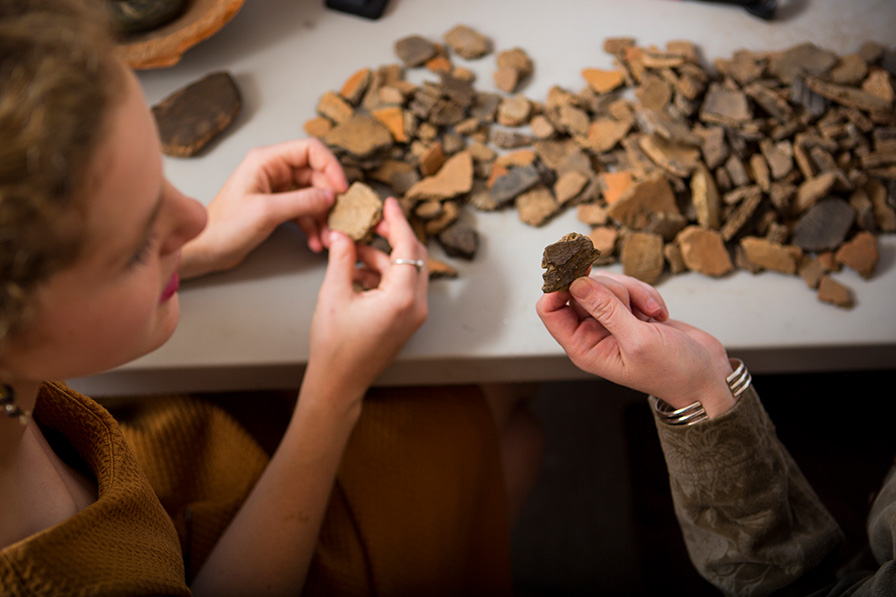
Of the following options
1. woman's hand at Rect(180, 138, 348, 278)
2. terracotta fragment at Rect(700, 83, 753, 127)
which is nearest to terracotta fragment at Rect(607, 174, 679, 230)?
terracotta fragment at Rect(700, 83, 753, 127)

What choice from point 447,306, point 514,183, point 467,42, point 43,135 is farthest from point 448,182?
point 43,135

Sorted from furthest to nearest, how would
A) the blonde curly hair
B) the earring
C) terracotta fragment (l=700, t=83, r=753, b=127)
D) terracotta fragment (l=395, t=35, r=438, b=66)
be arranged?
terracotta fragment (l=395, t=35, r=438, b=66) < terracotta fragment (l=700, t=83, r=753, b=127) < the earring < the blonde curly hair

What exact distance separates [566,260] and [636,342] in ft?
0.37

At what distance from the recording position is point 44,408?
0.60m

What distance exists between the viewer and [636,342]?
59cm

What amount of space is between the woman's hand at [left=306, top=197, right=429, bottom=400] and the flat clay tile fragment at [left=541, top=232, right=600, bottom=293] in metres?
0.24

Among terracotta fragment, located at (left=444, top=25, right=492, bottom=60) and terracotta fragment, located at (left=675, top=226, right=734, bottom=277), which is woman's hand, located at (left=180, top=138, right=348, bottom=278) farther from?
terracotta fragment, located at (left=675, top=226, right=734, bottom=277)

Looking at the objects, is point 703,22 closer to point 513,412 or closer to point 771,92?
point 771,92

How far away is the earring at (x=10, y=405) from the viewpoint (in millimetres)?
440

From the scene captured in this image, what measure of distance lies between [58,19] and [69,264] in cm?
14

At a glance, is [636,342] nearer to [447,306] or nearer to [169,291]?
[447,306]

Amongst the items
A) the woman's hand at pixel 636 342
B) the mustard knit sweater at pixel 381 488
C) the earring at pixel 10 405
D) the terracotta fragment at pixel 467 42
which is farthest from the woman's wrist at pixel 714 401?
the terracotta fragment at pixel 467 42

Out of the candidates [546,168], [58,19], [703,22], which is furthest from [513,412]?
[58,19]

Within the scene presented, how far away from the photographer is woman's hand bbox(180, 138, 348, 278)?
32.6 inches
